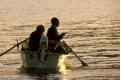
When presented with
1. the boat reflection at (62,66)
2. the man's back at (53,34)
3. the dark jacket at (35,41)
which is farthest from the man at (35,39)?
the boat reflection at (62,66)

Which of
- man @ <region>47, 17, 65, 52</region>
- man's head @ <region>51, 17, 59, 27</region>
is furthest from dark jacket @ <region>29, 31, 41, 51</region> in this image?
man's head @ <region>51, 17, 59, 27</region>

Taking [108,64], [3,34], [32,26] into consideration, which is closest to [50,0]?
[32,26]

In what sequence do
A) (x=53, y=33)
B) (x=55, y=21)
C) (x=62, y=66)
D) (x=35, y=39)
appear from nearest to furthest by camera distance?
(x=35, y=39) → (x=55, y=21) → (x=53, y=33) → (x=62, y=66)

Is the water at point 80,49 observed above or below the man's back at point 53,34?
below

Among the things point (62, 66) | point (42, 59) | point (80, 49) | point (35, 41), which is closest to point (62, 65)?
point (62, 66)

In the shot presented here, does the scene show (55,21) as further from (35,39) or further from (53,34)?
(35,39)

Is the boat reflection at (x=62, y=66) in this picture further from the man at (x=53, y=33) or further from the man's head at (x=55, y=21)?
the man's head at (x=55, y=21)

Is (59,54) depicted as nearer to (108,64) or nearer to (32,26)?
(108,64)

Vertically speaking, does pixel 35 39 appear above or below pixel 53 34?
below

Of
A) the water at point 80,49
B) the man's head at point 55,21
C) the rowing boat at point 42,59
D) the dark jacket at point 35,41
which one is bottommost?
the water at point 80,49

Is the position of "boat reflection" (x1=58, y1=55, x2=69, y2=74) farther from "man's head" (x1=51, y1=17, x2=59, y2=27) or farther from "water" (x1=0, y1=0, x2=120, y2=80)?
"man's head" (x1=51, y1=17, x2=59, y2=27)

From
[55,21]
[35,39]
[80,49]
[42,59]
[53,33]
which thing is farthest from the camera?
[80,49]

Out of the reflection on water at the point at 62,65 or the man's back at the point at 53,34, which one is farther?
the man's back at the point at 53,34

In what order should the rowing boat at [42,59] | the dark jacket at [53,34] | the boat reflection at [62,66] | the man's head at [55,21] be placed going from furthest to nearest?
the dark jacket at [53,34]
the man's head at [55,21]
the boat reflection at [62,66]
the rowing boat at [42,59]
